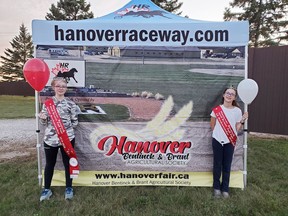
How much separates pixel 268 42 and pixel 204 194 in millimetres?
18650

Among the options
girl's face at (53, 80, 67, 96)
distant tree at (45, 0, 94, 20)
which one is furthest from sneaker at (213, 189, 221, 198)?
distant tree at (45, 0, 94, 20)

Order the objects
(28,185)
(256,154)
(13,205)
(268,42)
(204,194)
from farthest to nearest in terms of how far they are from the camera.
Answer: (268,42)
(256,154)
(28,185)
(204,194)
(13,205)

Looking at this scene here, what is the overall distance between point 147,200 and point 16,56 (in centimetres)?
4715

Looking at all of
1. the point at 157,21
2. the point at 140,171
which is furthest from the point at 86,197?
the point at 157,21

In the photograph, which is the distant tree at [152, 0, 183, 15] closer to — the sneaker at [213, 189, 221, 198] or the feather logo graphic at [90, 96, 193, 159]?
the feather logo graphic at [90, 96, 193, 159]

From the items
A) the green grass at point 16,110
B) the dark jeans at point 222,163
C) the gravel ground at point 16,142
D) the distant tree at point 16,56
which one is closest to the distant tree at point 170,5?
the green grass at point 16,110

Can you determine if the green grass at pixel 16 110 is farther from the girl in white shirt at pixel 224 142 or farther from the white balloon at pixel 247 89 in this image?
the white balloon at pixel 247 89

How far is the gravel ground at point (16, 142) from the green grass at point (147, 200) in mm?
1544

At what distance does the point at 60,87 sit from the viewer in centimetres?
359

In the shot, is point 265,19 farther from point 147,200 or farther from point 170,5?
point 147,200

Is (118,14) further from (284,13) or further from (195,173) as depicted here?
(284,13)

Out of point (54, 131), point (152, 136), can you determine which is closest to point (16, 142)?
point (54, 131)

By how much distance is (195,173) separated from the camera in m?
4.06

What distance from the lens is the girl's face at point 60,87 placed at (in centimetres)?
358
